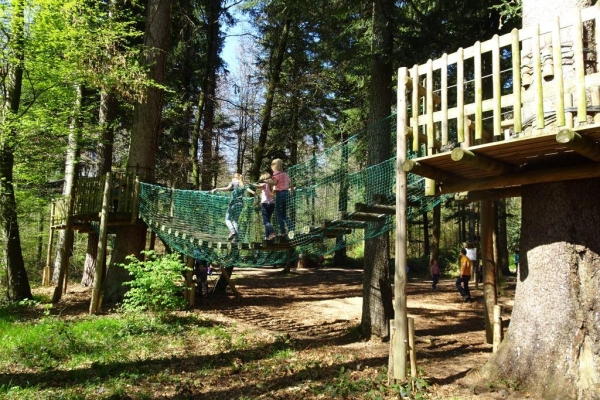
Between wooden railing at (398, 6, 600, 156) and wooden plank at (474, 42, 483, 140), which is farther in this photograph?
wooden plank at (474, 42, 483, 140)

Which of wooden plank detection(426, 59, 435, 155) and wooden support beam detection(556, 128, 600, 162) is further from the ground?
wooden plank detection(426, 59, 435, 155)

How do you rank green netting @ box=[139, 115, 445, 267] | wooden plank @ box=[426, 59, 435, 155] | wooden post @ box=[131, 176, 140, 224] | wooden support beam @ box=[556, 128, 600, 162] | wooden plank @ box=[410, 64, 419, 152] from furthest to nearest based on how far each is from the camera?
wooden post @ box=[131, 176, 140, 224], green netting @ box=[139, 115, 445, 267], wooden plank @ box=[410, 64, 419, 152], wooden plank @ box=[426, 59, 435, 155], wooden support beam @ box=[556, 128, 600, 162]

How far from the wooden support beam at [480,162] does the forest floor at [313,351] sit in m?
1.87

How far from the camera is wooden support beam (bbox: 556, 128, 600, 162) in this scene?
2.82 meters

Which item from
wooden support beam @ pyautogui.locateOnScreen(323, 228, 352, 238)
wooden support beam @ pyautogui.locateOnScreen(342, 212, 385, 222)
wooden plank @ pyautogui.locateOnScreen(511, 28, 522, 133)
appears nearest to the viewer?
wooden plank @ pyautogui.locateOnScreen(511, 28, 522, 133)

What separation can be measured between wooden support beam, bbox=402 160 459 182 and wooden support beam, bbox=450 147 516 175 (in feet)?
1.38

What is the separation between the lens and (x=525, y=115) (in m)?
4.00

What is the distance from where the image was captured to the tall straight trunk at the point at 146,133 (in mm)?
8344

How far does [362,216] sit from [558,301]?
91.1 inches

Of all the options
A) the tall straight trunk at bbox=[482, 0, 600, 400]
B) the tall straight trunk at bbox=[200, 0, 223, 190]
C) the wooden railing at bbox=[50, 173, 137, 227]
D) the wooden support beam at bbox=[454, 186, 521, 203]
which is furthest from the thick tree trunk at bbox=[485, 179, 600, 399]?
the tall straight trunk at bbox=[200, 0, 223, 190]

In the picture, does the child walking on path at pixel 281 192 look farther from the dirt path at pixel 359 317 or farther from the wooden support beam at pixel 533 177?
the wooden support beam at pixel 533 177

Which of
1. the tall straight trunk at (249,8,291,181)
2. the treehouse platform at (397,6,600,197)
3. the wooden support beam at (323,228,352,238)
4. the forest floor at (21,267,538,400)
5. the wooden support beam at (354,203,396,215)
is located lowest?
the forest floor at (21,267,538,400)

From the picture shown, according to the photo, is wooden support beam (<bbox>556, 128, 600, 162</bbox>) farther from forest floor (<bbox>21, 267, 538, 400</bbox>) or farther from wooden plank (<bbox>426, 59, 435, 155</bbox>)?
forest floor (<bbox>21, 267, 538, 400</bbox>)

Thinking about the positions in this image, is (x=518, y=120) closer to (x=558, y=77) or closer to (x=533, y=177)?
(x=558, y=77)
